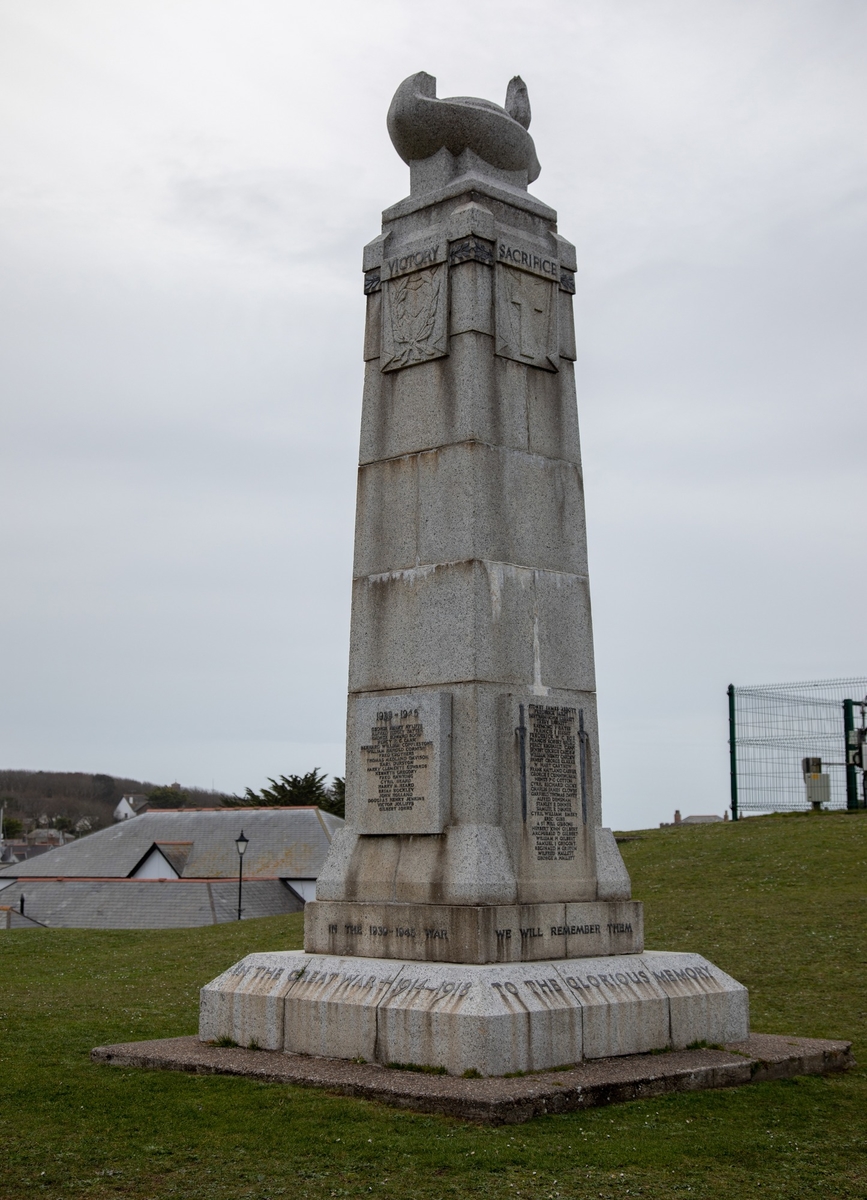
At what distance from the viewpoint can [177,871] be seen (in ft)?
174

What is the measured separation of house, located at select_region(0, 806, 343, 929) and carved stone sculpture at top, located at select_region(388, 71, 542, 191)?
97.3ft

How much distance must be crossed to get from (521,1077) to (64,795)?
488ft

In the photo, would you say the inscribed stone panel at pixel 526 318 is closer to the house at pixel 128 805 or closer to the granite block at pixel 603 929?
the granite block at pixel 603 929

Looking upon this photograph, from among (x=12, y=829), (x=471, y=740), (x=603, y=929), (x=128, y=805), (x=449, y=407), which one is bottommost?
(x=603, y=929)

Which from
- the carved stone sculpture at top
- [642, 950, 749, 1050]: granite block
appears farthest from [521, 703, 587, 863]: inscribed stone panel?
the carved stone sculpture at top

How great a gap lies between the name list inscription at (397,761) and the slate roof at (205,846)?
41.0 meters

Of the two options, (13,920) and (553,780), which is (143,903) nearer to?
(13,920)

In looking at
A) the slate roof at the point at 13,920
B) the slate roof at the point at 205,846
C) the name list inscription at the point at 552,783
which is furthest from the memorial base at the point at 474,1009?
the slate roof at the point at 205,846

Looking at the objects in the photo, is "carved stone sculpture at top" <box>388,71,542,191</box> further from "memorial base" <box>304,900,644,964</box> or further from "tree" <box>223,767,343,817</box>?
"tree" <box>223,767,343,817</box>

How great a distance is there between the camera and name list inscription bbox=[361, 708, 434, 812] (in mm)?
9297

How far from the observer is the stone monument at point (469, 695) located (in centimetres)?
868

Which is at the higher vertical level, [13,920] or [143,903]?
[143,903]

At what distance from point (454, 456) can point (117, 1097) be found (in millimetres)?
4933

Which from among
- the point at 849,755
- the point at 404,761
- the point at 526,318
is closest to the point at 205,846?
the point at 849,755
